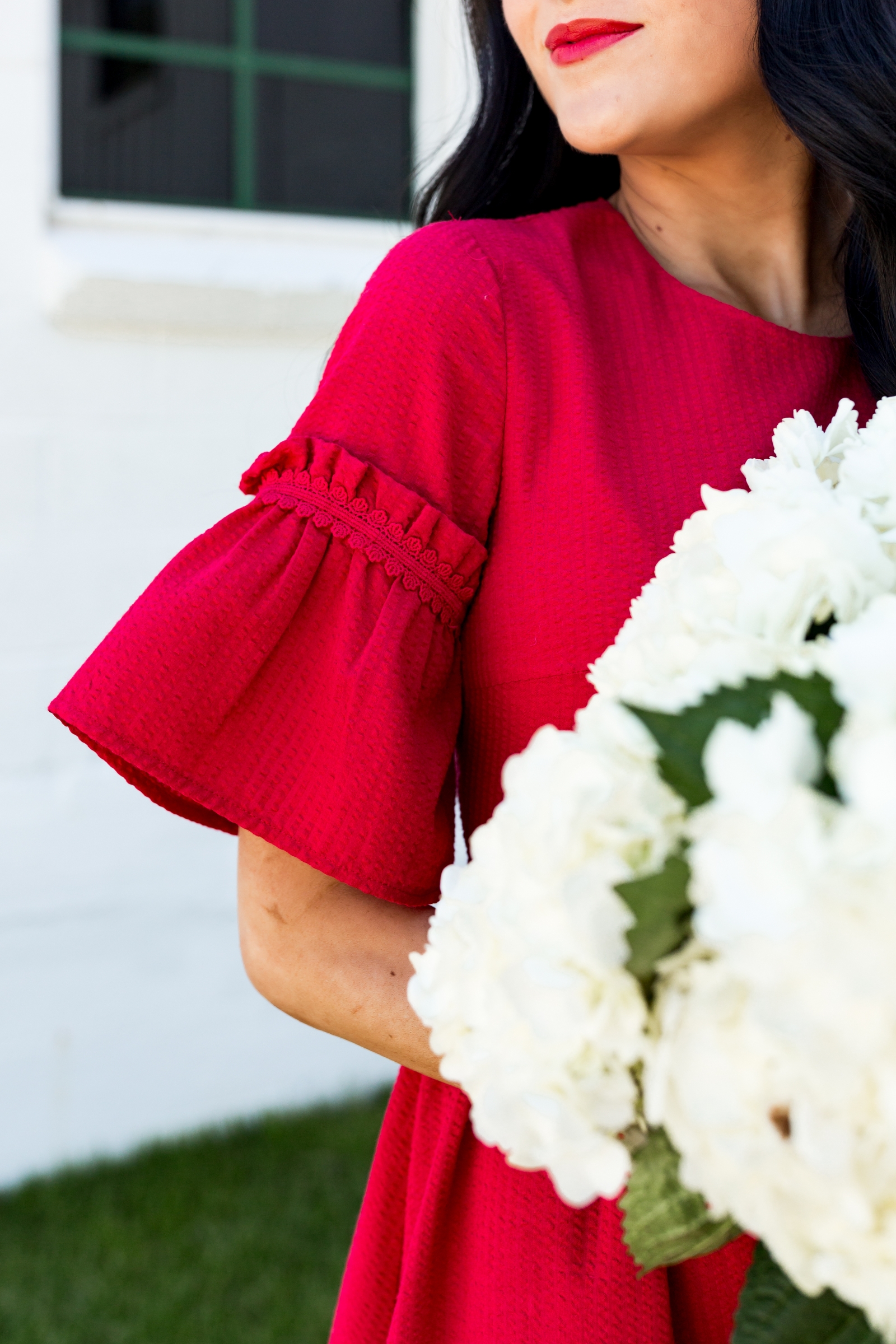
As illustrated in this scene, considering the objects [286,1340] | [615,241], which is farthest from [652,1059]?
[286,1340]

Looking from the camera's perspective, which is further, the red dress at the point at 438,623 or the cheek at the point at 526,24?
the cheek at the point at 526,24

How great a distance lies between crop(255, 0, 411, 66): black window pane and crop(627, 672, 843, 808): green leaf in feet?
9.31

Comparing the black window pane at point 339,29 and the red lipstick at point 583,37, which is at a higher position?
the black window pane at point 339,29

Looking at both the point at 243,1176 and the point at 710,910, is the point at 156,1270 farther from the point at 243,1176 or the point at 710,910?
the point at 710,910

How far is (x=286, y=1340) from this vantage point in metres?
2.51

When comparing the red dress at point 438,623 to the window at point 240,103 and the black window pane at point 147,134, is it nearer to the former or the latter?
the window at point 240,103

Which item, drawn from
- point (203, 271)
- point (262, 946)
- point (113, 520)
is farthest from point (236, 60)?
point (262, 946)

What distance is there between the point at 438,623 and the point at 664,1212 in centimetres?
52

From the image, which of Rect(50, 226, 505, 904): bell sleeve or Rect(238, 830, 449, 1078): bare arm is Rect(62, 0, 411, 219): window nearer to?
Rect(50, 226, 505, 904): bell sleeve

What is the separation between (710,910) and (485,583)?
0.59 m

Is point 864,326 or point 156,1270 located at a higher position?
point 864,326

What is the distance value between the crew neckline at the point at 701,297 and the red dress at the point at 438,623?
119 mm

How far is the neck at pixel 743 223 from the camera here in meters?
1.31

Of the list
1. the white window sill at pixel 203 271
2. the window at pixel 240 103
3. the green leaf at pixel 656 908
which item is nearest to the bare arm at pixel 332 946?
the green leaf at pixel 656 908
